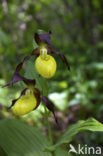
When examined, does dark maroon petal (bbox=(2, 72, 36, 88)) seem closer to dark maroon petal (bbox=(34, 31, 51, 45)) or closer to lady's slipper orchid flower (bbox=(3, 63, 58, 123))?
lady's slipper orchid flower (bbox=(3, 63, 58, 123))

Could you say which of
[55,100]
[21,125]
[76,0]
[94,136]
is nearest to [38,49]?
[21,125]

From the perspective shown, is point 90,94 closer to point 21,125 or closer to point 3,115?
point 3,115

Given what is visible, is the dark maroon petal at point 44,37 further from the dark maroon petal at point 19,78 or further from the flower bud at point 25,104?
the flower bud at point 25,104

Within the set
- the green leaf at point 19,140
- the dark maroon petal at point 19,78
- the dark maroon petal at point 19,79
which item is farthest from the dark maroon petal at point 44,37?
the green leaf at point 19,140

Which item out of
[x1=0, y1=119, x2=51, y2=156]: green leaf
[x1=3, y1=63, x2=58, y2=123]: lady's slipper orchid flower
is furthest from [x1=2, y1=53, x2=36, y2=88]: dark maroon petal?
[x1=0, y1=119, x2=51, y2=156]: green leaf

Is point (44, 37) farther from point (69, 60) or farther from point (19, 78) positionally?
point (69, 60)

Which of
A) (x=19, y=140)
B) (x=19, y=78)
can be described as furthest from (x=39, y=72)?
(x=19, y=140)
